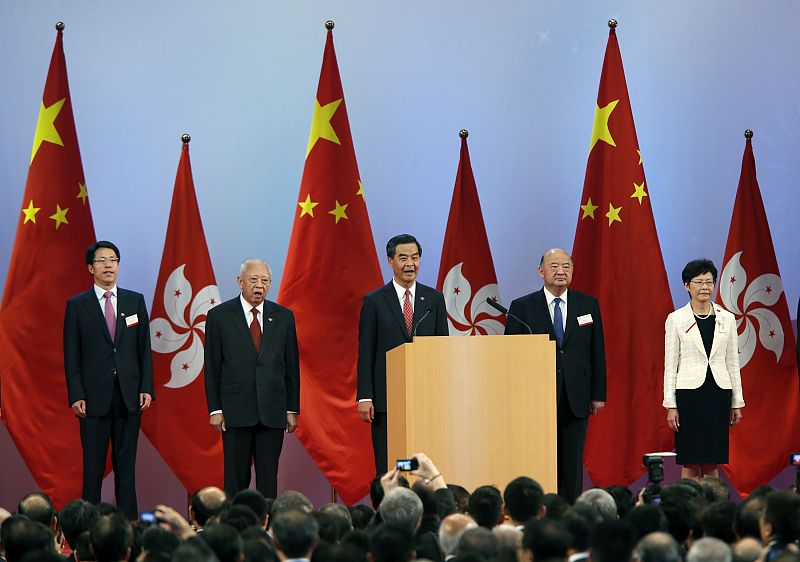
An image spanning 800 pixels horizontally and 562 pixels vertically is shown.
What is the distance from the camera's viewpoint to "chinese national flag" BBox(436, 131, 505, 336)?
769cm

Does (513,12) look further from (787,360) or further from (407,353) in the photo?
(407,353)

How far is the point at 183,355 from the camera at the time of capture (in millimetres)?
7500

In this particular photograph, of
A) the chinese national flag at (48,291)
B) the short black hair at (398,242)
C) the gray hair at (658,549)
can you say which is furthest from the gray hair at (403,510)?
the chinese national flag at (48,291)

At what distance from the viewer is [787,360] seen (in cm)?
750

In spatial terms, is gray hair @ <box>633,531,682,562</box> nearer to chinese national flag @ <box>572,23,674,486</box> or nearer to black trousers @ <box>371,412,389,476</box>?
black trousers @ <box>371,412,389,476</box>

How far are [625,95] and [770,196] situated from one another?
1.24 meters

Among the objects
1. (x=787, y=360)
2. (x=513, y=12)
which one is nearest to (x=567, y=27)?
(x=513, y=12)

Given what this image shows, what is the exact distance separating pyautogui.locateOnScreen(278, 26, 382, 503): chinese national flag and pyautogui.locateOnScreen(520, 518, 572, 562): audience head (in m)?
4.35

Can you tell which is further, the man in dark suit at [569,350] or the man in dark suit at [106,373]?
the man in dark suit at [106,373]

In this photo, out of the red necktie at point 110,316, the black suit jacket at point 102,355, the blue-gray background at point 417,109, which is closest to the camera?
the black suit jacket at point 102,355

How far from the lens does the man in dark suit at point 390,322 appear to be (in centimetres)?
640

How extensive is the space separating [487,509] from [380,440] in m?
2.56

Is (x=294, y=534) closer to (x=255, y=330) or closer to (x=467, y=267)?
(x=255, y=330)

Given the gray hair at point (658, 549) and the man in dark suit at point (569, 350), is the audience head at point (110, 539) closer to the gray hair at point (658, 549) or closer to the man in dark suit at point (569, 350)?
the gray hair at point (658, 549)
